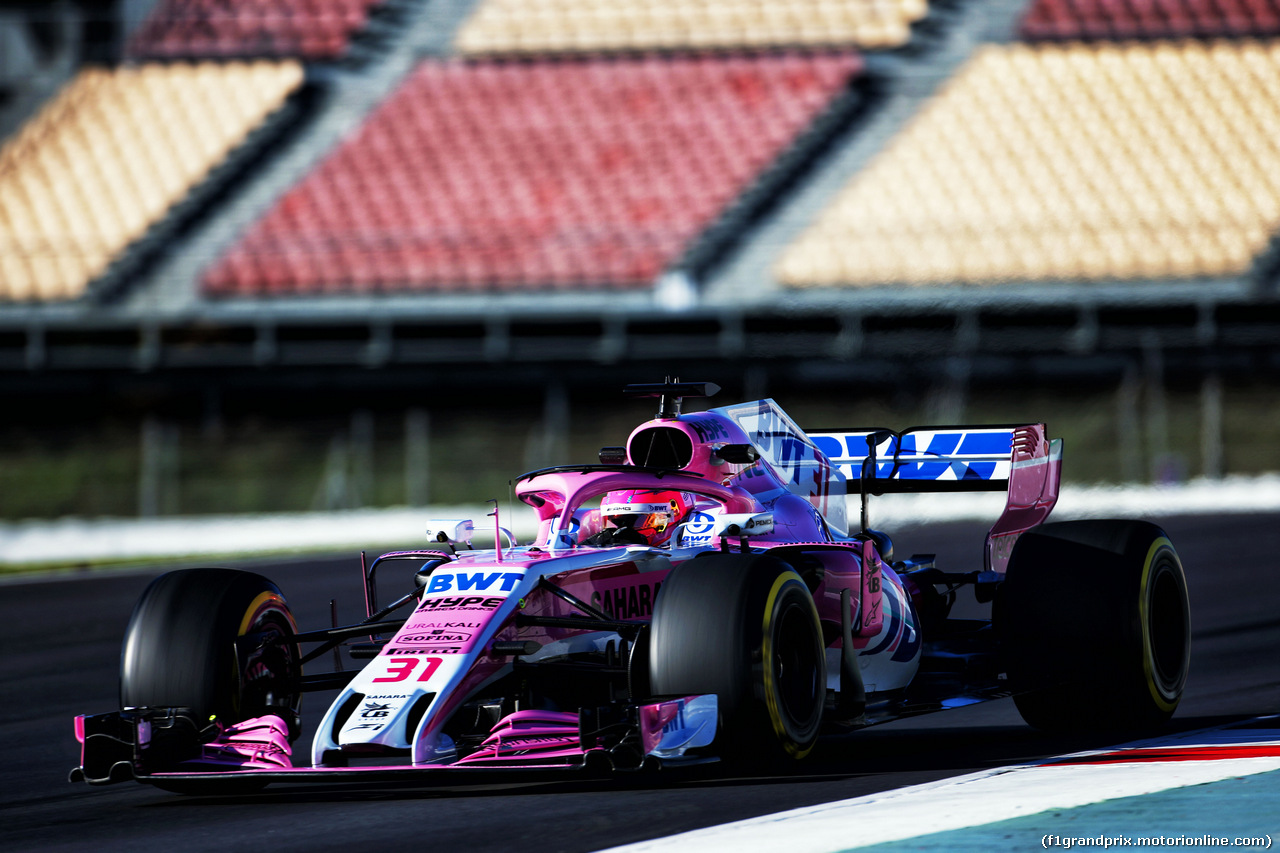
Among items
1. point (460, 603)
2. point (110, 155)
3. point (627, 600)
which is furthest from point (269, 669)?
point (110, 155)

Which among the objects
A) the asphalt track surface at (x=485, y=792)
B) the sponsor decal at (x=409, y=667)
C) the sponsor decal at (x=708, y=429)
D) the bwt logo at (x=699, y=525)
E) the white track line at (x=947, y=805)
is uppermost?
the sponsor decal at (x=708, y=429)

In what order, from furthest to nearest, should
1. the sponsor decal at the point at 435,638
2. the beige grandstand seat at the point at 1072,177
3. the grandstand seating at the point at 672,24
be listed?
the grandstand seating at the point at 672,24, the beige grandstand seat at the point at 1072,177, the sponsor decal at the point at 435,638

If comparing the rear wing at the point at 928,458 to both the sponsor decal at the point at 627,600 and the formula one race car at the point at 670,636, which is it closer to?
the formula one race car at the point at 670,636

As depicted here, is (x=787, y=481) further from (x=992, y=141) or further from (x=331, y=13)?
(x=331, y=13)

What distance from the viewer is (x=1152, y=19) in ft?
93.8

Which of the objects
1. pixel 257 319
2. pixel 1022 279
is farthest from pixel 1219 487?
pixel 257 319

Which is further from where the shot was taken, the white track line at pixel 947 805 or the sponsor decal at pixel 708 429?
the sponsor decal at pixel 708 429

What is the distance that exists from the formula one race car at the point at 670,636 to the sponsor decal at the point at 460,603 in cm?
1

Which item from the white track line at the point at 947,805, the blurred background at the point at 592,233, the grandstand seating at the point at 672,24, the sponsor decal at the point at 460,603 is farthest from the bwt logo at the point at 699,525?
the grandstand seating at the point at 672,24

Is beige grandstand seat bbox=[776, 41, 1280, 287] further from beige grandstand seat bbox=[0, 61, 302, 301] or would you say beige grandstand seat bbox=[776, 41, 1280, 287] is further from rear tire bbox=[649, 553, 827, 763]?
rear tire bbox=[649, 553, 827, 763]

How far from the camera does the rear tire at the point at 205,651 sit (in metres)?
6.22

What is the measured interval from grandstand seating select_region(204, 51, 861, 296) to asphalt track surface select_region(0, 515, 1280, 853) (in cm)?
1422

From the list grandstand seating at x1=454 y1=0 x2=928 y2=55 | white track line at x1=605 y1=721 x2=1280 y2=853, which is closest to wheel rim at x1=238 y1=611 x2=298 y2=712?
white track line at x1=605 y1=721 x2=1280 y2=853

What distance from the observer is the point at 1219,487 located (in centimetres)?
2008
